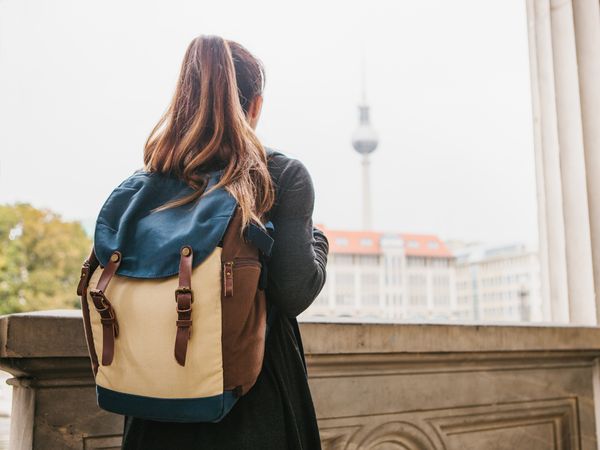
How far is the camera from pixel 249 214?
3.81 ft

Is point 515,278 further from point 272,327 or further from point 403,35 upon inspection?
point 272,327

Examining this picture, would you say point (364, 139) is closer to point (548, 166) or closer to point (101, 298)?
point (548, 166)

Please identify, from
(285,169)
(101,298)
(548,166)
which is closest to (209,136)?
(285,169)

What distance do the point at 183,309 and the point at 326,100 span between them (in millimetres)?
1810

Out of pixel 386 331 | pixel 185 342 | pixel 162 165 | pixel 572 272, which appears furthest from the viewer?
pixel 572 272

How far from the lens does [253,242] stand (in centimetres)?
118

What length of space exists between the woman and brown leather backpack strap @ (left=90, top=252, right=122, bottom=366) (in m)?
0.21

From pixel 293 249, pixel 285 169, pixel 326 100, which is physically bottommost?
pixel 293 249

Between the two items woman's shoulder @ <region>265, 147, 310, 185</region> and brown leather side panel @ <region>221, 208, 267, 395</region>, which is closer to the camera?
brown leather side panel @ <region>221, 208, 267, 395</region>

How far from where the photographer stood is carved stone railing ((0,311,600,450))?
1509mm

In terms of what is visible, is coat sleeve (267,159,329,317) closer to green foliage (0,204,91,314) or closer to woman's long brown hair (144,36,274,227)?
woman's long brown hair (144,36,274,227)

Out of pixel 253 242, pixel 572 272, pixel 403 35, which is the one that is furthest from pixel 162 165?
pixel 572 272

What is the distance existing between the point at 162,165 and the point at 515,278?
87.4 inches

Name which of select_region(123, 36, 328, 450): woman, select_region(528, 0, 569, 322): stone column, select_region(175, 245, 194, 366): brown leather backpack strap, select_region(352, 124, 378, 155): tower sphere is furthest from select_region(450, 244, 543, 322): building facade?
select_region(175, 245, 194, 366): brown leather backpack strap
